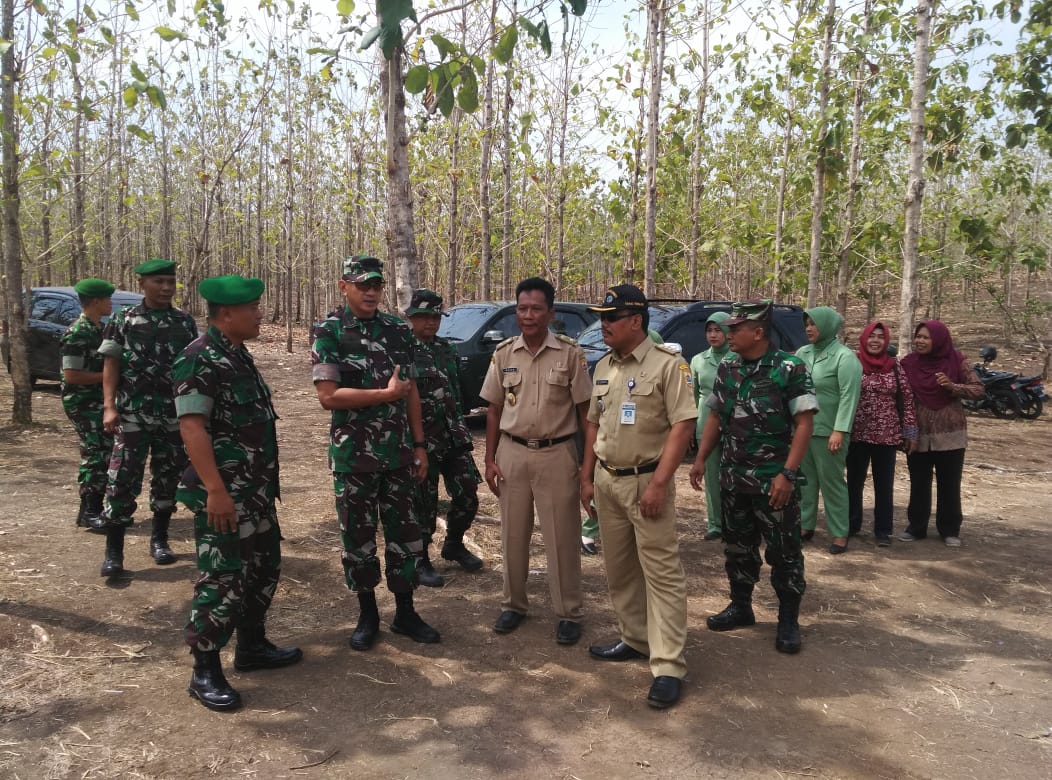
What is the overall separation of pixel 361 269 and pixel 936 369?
4.25m

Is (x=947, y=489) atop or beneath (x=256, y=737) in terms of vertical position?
atop

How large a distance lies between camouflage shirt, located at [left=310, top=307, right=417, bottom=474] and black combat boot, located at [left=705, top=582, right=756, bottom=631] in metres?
1.84

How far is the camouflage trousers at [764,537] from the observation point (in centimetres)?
356

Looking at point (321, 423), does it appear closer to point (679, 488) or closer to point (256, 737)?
point (679, 488)

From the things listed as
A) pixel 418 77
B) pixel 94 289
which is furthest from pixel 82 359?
pixel 418 77

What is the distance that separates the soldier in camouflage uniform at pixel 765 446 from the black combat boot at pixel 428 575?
1702 mm

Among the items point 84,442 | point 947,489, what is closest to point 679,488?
point 947,489

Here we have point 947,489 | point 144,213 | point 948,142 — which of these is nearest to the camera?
point 947,489

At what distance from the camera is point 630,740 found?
2.76 m

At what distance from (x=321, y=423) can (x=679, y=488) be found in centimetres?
506

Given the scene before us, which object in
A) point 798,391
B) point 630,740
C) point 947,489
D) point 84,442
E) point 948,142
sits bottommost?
point 630,740

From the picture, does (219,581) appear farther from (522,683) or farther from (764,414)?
(764,414)

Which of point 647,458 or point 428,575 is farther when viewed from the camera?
point 428,575

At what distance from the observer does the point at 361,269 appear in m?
3.40
